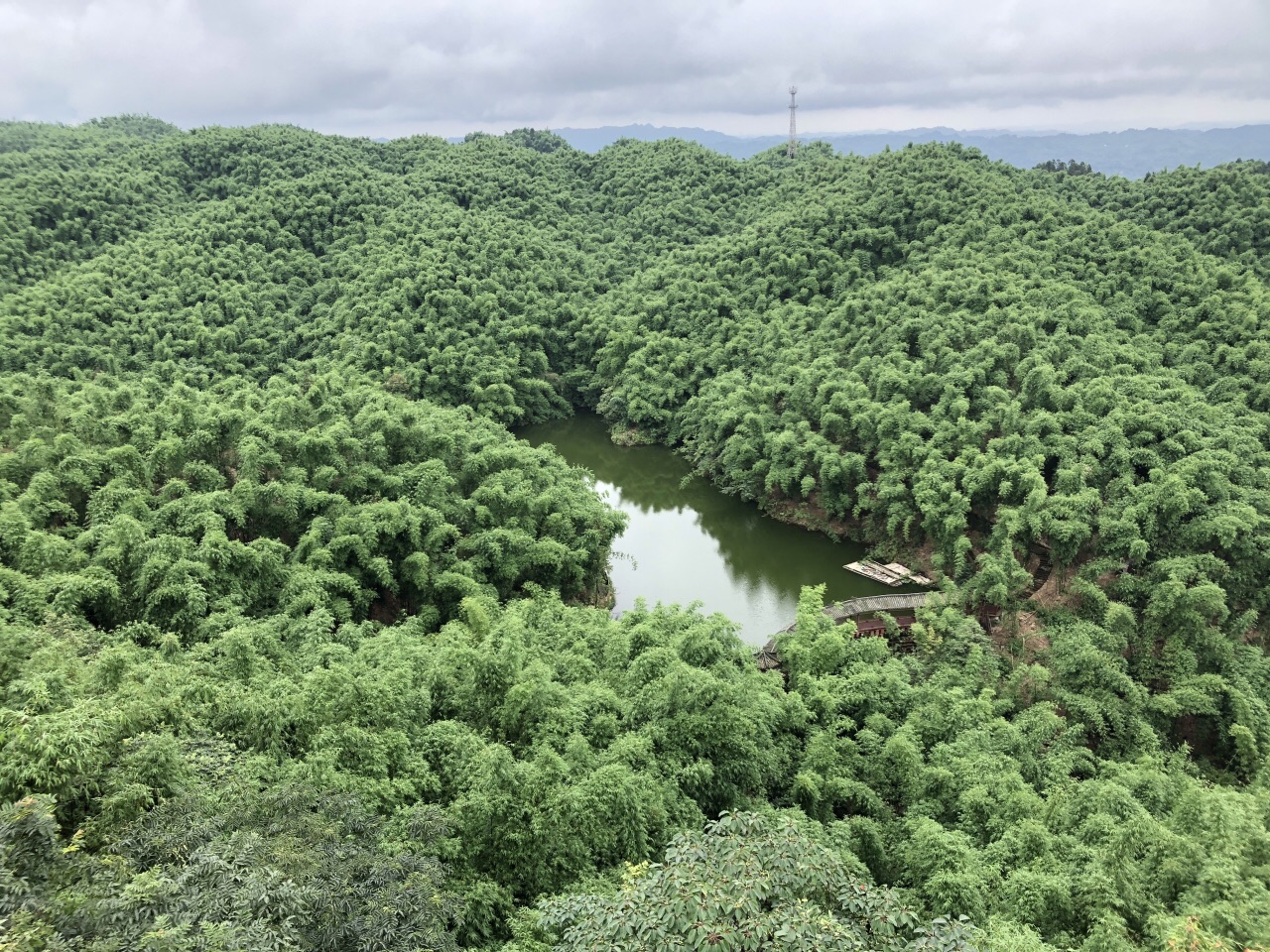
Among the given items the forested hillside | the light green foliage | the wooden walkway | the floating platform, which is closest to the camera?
the light green foliage

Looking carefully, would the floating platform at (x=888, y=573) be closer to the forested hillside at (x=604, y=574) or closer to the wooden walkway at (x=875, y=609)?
the forested hillside at (x=604, y=574)

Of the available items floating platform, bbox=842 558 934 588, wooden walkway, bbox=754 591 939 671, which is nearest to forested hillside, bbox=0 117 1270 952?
wooden walkway, bbox=754 591 939 671

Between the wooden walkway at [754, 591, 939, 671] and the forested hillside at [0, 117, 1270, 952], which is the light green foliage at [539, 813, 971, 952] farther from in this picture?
the wooden walkway at [754, 591, 939, 671]

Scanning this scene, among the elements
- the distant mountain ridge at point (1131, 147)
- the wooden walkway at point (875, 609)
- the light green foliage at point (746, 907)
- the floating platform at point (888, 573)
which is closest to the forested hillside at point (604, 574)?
the light green foliage at point (746, 907)

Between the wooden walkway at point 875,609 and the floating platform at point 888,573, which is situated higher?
the wooden walkway at point 875,609

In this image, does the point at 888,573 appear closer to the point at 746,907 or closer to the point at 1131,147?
the point at 746,907

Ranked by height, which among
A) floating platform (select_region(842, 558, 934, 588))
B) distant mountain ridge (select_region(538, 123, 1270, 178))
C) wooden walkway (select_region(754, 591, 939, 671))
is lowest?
floating platform (select_region(842, 558, 934, 588))
